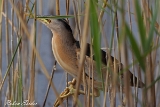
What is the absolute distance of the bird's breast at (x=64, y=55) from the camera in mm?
1651

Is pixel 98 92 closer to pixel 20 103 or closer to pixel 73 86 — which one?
pixel 73 86

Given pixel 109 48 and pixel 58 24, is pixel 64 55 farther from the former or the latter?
pixel 109 48

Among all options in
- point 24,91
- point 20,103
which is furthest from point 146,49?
point 24,91

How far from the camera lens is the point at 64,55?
167 centimetres

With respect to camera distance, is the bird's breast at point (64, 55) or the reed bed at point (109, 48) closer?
the reed bed at point (109, 48)

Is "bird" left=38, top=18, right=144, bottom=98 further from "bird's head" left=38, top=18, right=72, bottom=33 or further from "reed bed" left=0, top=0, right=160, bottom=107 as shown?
"reed bed" left=0, top=0, right=160, bottom=107

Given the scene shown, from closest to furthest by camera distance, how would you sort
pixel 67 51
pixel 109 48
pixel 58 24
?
pixel 109 48 → pixel 58 24 → pixel 67 51

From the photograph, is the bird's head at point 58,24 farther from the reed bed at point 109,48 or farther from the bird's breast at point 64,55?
the reed bed at point 109,48

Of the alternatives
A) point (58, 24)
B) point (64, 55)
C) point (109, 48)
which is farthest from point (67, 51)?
point (109, 48)

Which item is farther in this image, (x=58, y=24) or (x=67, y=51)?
(x=67, y=51)

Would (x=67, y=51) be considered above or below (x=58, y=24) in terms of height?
below

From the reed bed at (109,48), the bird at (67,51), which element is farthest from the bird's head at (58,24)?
the reed bed at (109,48)

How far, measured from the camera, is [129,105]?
39.6 inches

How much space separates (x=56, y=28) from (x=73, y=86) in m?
0.23
